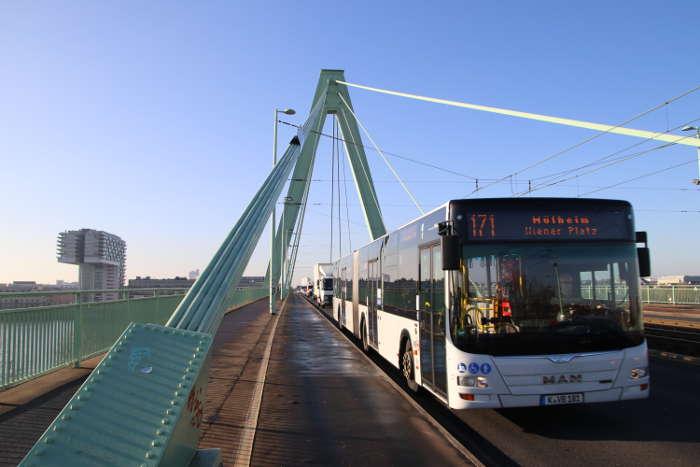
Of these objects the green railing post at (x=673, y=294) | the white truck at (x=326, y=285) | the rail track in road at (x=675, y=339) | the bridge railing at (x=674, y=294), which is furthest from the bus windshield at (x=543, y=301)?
the white truck at (x=326, y=285)

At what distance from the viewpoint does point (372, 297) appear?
40.8ft

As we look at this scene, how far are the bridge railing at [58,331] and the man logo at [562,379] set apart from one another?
139 inches

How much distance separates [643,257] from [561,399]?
7.04 feet

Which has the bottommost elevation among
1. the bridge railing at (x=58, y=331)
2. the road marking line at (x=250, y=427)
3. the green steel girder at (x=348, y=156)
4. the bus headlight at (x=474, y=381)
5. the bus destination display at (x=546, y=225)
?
the road marking line at (x=250, y=427)

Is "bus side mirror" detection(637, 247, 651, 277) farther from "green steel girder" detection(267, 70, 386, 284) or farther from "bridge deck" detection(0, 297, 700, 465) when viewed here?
"green steel girder" detection(267, 70, 386, 284)

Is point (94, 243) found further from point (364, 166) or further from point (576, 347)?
point (576, 347)

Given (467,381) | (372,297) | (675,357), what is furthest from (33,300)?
(675,357)

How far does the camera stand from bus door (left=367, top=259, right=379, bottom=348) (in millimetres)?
12055

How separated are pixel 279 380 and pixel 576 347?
5.27m

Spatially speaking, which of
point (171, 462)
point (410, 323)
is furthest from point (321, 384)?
point (171, 462)

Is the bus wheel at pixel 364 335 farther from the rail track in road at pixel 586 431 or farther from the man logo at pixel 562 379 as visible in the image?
the man logo at pixel 562 379

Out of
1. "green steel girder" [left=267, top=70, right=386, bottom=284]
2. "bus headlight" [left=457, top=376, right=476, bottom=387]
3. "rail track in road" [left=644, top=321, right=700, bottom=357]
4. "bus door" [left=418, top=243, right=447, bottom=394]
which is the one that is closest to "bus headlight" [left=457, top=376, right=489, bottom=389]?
"bus headlight" [left=457, top=376, right=476, bottom=387]

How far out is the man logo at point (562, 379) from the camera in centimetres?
596

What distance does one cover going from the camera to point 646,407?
293 inches
